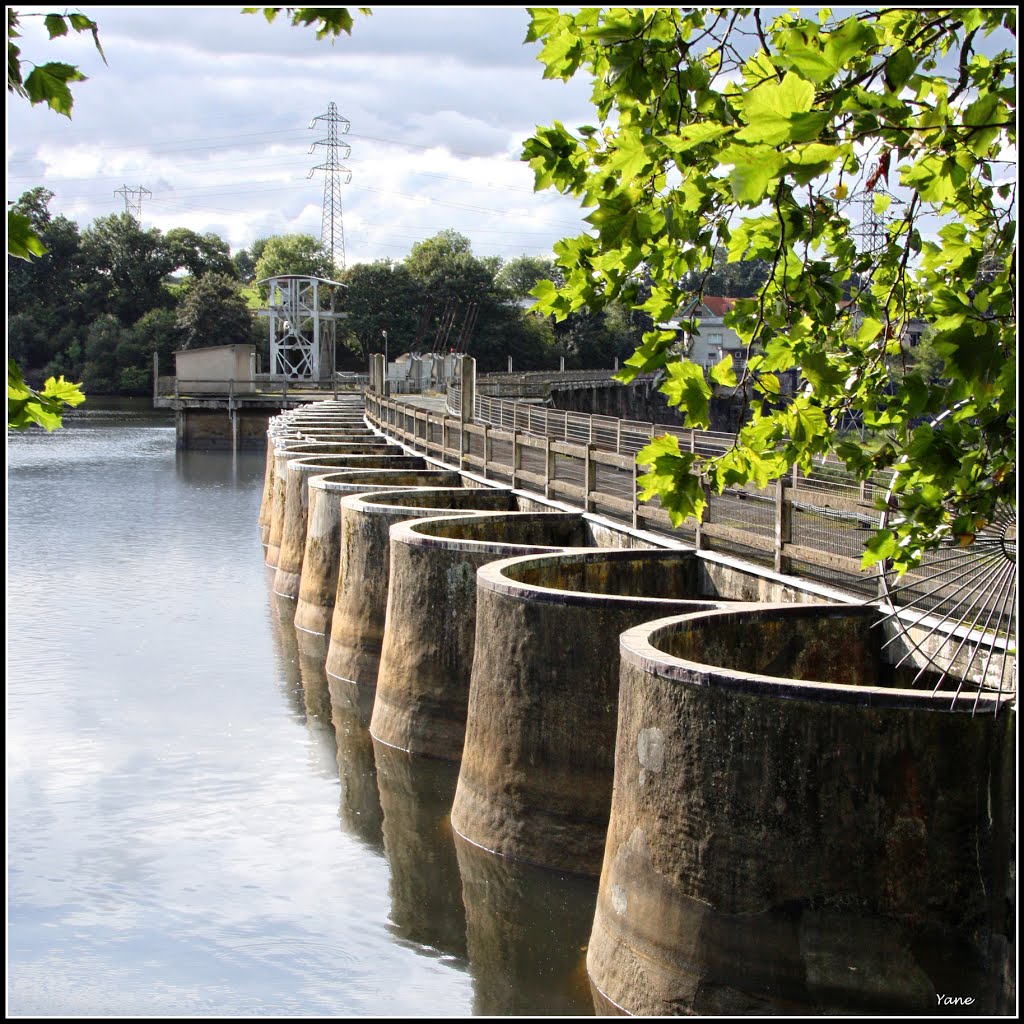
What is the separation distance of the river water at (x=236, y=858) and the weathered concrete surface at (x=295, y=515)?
2031 mm

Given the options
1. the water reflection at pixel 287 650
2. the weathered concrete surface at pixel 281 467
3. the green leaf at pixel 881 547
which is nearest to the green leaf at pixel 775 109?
the green leaf at pixel 881 547

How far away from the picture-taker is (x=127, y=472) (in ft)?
178

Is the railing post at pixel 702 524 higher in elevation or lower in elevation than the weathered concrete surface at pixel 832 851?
higher

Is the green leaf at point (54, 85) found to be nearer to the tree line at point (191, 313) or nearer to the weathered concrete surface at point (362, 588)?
the weathered concrete surface at point (362, 588)

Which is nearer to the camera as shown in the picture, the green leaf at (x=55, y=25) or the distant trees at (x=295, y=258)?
the green leaf at (x=55, y=25)

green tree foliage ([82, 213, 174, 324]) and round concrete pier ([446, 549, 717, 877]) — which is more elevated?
green tree foliage ([82, 213, 174, 324])

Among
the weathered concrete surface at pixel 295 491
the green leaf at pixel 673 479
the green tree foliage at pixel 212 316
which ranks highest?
the green tree foliage at pixel 212 316

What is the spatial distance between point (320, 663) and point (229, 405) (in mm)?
53901

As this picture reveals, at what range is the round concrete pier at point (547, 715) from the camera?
10688 millimetres

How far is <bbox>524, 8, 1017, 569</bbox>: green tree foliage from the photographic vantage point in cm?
507

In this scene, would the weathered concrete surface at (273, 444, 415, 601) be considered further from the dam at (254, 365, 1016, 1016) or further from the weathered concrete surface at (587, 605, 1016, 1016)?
the weathered concrete surface at (587, 605, 1016, 1016)

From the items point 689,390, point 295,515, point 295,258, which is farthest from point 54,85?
point 295,258

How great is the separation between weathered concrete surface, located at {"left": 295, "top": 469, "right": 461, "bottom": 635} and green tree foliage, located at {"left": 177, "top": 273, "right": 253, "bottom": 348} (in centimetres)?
7688

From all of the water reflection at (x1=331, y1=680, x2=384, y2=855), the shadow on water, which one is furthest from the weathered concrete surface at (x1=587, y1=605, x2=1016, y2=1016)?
the shadow on water
